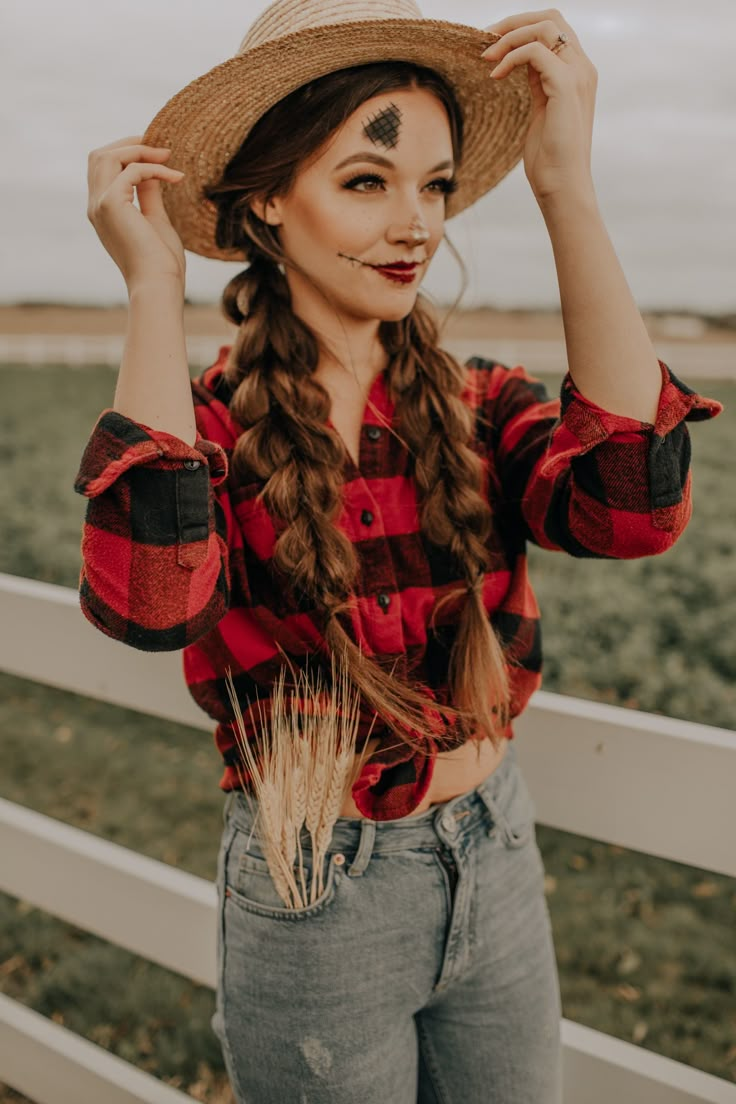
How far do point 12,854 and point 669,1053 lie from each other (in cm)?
183

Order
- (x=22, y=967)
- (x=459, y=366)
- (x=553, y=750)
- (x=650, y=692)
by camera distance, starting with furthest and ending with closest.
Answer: (x=650, y=692)
(x=22, y=967)
(x=553, y=750)
(x=459, y=366)

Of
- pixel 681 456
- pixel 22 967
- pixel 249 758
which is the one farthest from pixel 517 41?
pixel 22 967

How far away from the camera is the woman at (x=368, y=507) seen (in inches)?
52.0

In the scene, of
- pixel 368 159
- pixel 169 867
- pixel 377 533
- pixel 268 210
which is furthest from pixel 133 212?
pixel 169 867

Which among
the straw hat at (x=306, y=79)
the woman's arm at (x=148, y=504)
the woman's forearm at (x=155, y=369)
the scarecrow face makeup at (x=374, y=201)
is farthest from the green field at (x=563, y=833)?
the straw hat at (x=306, y=79)

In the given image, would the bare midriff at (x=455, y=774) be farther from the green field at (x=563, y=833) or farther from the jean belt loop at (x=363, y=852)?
the green field at (x=563, y=833)

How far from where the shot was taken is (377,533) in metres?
1.51

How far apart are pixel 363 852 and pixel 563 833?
247cm

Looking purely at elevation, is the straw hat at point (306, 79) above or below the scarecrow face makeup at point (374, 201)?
above

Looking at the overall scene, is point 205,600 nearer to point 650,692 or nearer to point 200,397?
point 200,397

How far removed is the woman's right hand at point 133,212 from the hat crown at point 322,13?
0.71ft

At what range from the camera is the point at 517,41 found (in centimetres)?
136

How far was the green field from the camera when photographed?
279 centimetres

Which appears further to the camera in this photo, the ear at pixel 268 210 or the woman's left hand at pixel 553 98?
the ear at pixel 268 210
